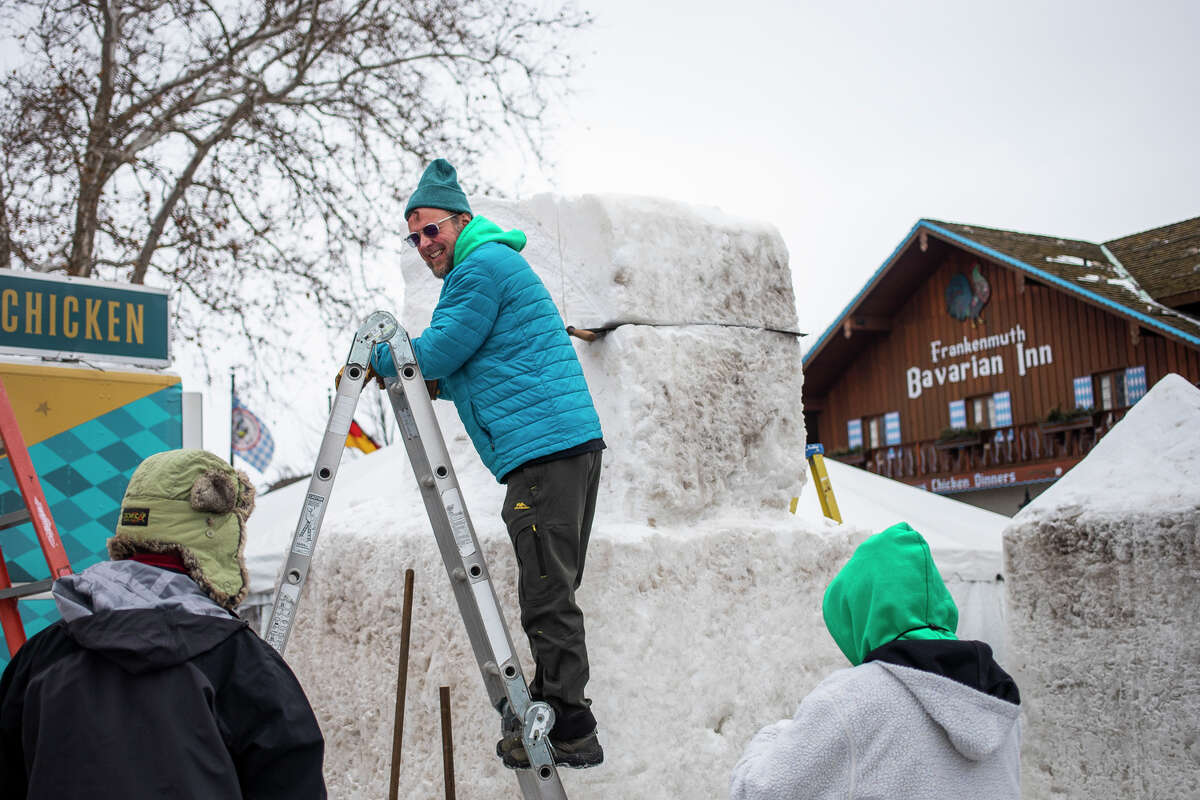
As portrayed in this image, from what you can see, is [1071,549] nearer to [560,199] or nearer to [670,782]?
[670,782]

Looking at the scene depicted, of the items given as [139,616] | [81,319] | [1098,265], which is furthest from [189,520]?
[1098,265]

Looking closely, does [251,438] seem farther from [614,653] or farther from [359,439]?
[614,653]

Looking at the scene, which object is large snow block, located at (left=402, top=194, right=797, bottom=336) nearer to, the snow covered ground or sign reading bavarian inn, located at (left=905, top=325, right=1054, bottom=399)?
the snow covered ground

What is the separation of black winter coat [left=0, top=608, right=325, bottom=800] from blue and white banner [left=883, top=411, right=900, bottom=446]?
20154 millimetres

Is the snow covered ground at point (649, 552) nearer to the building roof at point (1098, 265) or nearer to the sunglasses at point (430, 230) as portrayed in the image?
the sunglasses at point (430, 230)

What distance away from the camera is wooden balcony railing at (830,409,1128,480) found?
645 inches

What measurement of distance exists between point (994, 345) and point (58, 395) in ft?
57.2

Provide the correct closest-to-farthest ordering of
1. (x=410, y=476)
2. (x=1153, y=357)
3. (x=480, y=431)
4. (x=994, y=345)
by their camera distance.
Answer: (x=480, y=431) < (x=410, y=476) < (x=1153, y=357) < (x=994, y=345)

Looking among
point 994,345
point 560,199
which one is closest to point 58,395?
point 560,199

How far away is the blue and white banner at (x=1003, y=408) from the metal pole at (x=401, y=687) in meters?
17.4

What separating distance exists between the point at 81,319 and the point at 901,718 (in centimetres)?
385

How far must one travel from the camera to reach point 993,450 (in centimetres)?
1784

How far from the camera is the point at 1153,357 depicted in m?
16.0

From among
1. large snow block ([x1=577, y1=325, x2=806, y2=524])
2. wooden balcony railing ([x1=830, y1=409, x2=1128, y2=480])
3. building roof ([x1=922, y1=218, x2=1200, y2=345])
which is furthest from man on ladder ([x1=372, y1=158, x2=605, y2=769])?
wooden balcony railing ([x1=830, y1=409, x2=1128, y2=480])
